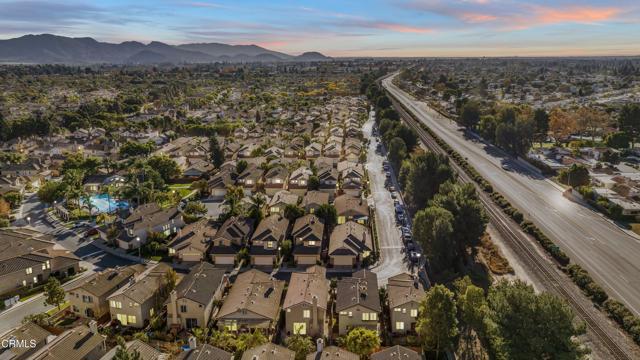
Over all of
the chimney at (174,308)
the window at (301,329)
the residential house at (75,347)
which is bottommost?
the window at (301,329)

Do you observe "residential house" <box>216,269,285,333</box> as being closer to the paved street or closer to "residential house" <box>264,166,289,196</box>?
the paved street

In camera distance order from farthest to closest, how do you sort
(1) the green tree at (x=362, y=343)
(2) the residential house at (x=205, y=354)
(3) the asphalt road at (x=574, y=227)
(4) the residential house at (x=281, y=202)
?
(4) the residential house at (x=281, y=202) → (3) the asphalt road at (x=574, y=227) → (1) the green tree at (x=362, y=343) → (2) the residential house at (x=205, y=354)

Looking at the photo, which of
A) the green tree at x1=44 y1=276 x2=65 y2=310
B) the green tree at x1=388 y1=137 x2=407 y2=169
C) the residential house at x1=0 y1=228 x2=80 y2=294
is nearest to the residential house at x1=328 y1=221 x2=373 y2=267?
the green tree at x1=44 y1=276 x2=65 y2=310

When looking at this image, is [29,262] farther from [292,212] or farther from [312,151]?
[312,151]

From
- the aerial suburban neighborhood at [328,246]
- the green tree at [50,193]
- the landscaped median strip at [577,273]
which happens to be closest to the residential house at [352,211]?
the aerial suburban neighborhood at [328,246]

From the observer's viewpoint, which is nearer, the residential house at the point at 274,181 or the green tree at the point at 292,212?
the green tree at the point at 292,212

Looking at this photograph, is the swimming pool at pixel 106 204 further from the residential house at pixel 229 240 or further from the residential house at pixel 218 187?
the residential house at pixel 229 240

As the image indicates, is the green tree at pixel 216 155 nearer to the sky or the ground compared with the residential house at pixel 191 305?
nearer to the sky
